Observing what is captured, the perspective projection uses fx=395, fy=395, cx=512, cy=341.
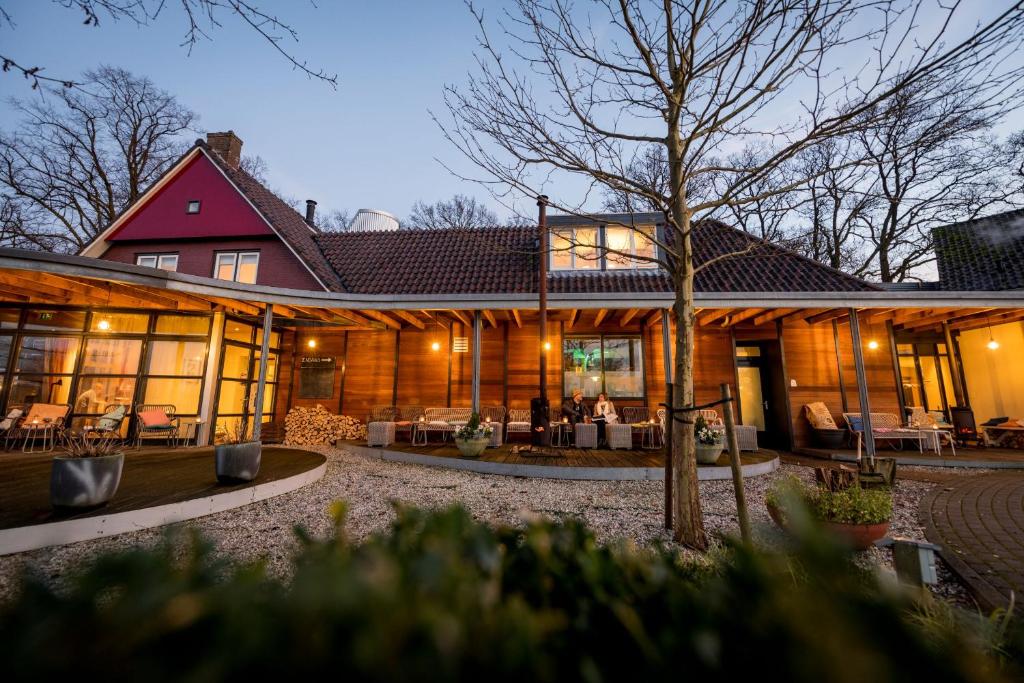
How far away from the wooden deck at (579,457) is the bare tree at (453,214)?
1600cm

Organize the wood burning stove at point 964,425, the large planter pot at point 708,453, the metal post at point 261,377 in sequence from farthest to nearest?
1. the wood burning stove at point 964,425
2. the metal post at point 261,377
3. the large planter pot at point 708,453

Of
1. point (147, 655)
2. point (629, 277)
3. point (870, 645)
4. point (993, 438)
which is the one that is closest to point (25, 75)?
point (147, 655)

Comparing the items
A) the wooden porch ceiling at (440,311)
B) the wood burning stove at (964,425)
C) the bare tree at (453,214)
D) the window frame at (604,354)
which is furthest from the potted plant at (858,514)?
the bare tree at (453,214)

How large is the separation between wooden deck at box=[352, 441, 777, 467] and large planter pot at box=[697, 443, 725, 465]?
20 centimetres

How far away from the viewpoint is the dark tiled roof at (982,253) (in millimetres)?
11898

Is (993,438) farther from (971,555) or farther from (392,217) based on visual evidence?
(392,217)

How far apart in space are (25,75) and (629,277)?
10139mm

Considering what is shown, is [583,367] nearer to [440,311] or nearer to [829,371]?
[440,311]

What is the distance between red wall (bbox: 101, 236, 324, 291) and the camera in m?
10.9

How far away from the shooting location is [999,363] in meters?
10.3

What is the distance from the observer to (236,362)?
981cm

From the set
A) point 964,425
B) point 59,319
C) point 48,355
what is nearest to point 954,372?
point 964,425

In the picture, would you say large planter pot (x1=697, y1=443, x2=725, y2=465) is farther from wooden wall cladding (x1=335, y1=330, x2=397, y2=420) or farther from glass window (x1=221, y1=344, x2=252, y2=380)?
glass window (x1=221, y1=344, x2=252, y2=380)

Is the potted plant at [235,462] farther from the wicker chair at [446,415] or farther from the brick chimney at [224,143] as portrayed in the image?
the brick chimney at [224,143]
